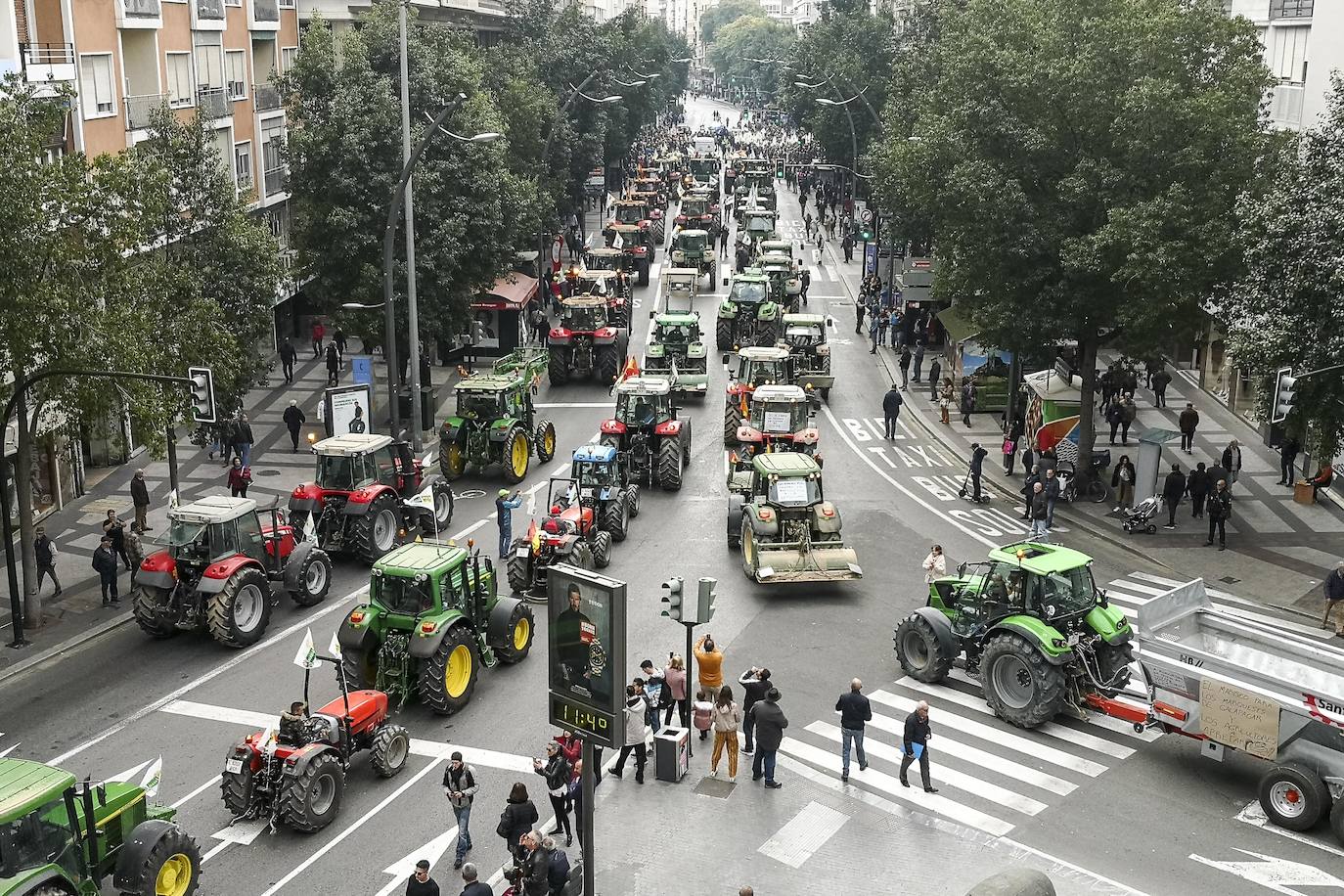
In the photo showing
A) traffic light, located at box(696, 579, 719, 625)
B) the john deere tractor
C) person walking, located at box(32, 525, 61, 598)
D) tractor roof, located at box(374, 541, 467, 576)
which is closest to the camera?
traffic light, located at box(696, 579, 719, 625)

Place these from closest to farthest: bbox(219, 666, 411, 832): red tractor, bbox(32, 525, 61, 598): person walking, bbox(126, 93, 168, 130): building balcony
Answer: bbox(219, 666, 411, 832): red tractor < bbox(32, 525, 61, 598): person walking < bbox(126, 93, 168, 130): building balcony

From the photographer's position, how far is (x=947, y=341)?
4906 cm

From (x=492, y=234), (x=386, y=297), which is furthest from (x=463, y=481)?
(x=492, y=234)

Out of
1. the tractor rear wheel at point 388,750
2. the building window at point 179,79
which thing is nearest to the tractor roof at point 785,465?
the tractor rear wheel at point 388,750

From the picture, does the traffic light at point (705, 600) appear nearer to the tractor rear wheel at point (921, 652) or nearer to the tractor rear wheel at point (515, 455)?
the tractor rear wheel at point (921, 652)

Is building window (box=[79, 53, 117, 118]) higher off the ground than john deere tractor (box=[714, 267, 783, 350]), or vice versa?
building window (box=[79, 53, 117, 118])

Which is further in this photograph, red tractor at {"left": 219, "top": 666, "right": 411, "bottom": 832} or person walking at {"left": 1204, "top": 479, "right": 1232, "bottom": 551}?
person walking at {"left": 1204, "top": 479, "right": 1232, "bottom": 551}

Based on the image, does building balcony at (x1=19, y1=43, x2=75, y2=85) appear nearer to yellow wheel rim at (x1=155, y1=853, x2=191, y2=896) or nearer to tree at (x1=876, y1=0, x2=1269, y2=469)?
yellow wheel rim at (x1=155, y1=853, x2=191, y2=896)

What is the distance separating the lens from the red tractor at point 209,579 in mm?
23391

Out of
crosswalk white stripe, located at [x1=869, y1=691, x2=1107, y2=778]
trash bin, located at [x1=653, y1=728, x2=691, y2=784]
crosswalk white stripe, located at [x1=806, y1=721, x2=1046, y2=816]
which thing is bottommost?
crosswalk white stripe, located at [x1=806, y1=721, x2=1046, y2=816]

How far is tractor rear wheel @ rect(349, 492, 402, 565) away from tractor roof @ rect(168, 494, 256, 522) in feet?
10.3

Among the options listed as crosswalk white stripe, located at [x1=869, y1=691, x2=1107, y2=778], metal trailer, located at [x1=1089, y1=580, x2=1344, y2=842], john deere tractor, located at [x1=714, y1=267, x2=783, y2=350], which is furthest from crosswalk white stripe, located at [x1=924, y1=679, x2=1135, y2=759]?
john deere tractor, located at [x1=714, y1=267, x2=783, y2=350]

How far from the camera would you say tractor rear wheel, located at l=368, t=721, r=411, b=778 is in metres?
18.8

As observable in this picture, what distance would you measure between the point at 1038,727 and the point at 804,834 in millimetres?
4794
